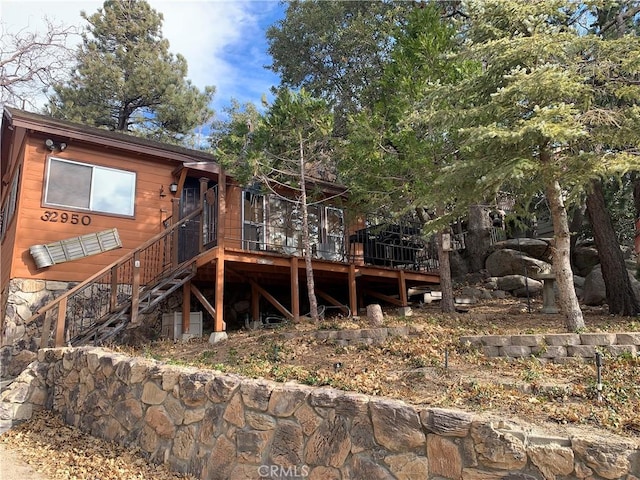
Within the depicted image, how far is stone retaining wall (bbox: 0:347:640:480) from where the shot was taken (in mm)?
2574

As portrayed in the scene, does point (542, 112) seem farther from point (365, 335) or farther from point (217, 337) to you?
point (217, 337)

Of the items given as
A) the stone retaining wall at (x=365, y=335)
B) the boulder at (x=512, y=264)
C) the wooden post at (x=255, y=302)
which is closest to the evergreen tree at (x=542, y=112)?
the stone retaining wall at (x=365, y=335)

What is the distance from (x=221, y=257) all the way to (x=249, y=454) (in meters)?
5.04

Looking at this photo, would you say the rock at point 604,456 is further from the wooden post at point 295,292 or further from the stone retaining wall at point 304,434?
the wooden post at point 295,292

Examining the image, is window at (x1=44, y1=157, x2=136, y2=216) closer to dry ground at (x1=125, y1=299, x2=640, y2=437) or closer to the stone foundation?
the stone foundation

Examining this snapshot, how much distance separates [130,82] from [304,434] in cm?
2062

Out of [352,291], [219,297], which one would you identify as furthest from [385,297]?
[219,297]

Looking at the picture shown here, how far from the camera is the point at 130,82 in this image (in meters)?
20.5

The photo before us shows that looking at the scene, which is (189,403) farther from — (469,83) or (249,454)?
(469,83)

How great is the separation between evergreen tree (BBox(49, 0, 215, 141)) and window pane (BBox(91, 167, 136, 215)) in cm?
1174

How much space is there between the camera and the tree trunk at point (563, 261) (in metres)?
5.85

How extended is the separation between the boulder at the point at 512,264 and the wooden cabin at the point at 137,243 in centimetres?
362

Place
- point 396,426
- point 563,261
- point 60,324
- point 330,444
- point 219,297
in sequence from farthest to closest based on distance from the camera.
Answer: point 219,297 → point 60,324 → point 563,261 → point 330,444 → point 396,426

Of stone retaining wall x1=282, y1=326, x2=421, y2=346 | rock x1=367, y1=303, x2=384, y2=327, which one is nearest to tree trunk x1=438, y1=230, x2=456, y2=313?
rock x1=367, y1=303, x2=384, y2=327
